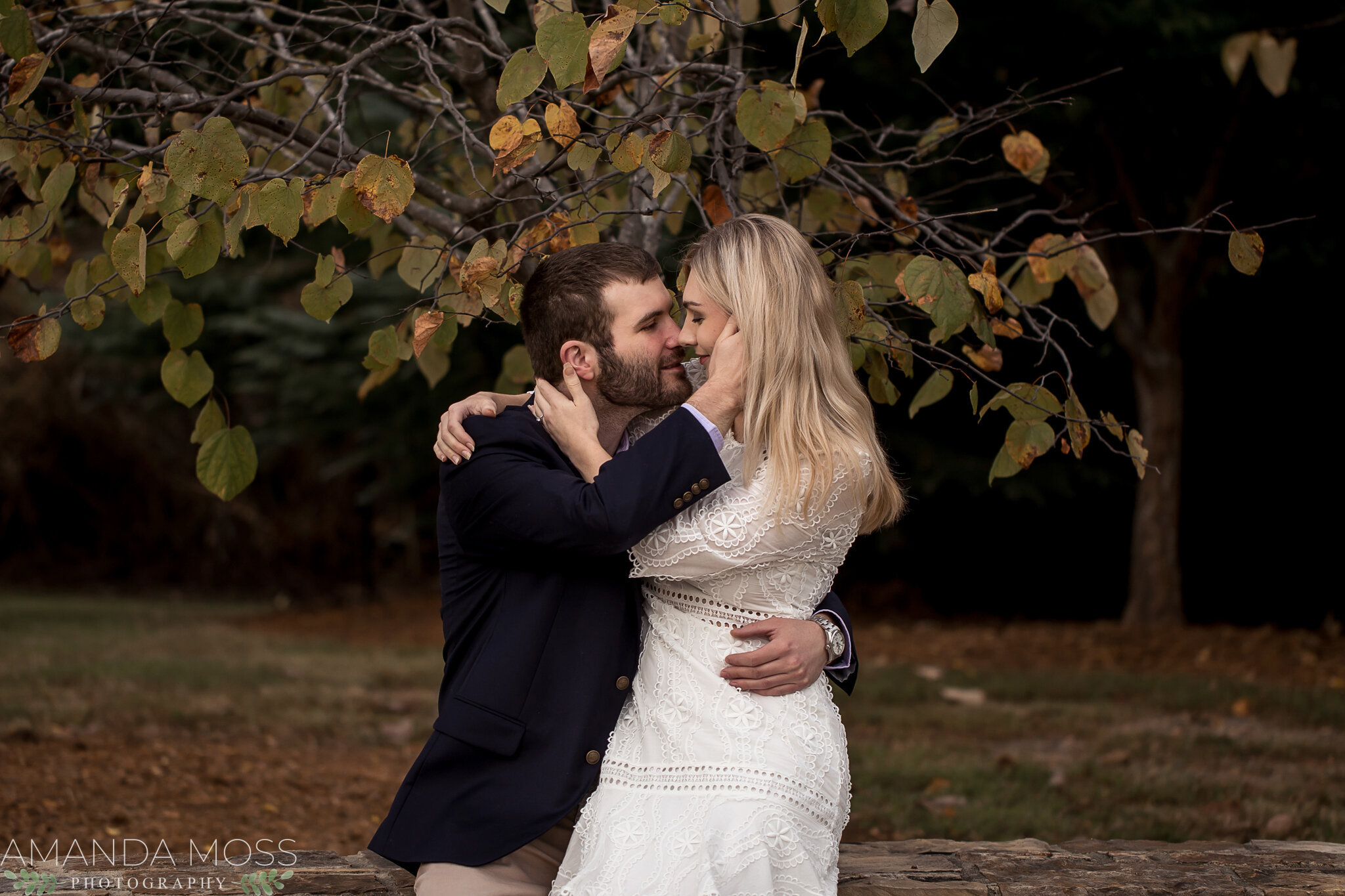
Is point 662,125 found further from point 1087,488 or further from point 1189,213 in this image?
point 1087,488

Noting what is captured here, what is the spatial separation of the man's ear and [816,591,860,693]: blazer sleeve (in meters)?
0.79

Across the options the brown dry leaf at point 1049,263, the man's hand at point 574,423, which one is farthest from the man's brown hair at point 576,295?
the brown dry leaf at point 1049,263

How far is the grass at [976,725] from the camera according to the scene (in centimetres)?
→ 484

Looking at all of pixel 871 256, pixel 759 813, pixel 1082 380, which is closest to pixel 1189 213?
pixel 1082 380

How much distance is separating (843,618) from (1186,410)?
384 inches

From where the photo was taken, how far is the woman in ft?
7.74

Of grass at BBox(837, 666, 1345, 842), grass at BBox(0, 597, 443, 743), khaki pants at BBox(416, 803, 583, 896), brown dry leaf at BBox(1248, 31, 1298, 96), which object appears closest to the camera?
khaki pants at BBox(416, 803, 583, 896)

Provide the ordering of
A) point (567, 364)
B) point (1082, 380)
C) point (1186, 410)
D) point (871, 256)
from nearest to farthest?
point (567, 364), point (871, 256), point (1082, 380), point (1186, 410)

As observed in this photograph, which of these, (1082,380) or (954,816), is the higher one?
(1082,380)

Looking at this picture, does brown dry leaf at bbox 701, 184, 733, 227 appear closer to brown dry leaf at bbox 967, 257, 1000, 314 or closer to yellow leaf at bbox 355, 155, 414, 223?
brown dry leaf at bbox 967, 257, 1000, 314

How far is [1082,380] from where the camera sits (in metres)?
10.7

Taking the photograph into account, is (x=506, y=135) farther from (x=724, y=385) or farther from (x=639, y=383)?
(x=724, y=385)

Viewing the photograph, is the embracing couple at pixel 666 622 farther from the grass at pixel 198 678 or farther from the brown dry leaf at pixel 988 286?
the grass at pixel 198 678

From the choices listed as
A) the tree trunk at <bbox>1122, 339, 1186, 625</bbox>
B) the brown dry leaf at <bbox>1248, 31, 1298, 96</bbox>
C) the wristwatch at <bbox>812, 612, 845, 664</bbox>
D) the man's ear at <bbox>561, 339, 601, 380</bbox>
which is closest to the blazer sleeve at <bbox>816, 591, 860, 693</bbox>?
the wristwatch at <bbox>812, 612, 845, 664</bbox>
